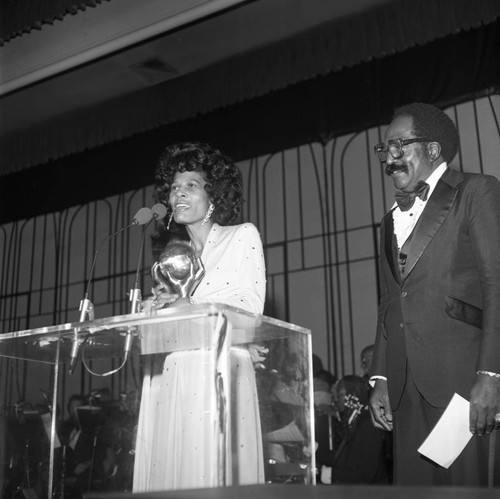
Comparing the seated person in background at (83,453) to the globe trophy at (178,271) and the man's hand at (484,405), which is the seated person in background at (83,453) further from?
the man's hand at (484,405)

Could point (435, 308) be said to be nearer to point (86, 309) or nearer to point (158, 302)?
point (158, 302)

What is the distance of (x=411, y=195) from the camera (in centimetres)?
219

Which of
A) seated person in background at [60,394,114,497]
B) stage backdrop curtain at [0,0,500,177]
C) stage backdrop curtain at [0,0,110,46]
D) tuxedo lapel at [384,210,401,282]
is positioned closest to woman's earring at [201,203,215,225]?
tuxedo lapel at [384,210,401,282]

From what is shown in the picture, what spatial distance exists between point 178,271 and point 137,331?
1.35 feet

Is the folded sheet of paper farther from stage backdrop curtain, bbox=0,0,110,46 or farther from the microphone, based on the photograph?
stage backdrop curtain, bbox=0,0,110,46

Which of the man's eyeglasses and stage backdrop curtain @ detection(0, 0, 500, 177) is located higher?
stage backdrop curtain @ detection(0, 0, 500, 177)

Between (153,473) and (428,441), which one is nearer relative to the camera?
(153,473)

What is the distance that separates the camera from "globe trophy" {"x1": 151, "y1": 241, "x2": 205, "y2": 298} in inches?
86.4

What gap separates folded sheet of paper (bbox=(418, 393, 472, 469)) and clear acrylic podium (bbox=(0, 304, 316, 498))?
311 mm

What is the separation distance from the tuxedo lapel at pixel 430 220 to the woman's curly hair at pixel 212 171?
31.4 inches

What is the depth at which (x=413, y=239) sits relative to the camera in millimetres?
2123

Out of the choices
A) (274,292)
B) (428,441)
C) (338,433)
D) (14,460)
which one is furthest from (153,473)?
(274,292)

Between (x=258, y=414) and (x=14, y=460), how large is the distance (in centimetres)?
75

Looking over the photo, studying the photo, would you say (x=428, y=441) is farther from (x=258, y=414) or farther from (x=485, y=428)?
(x=258, y=414)
